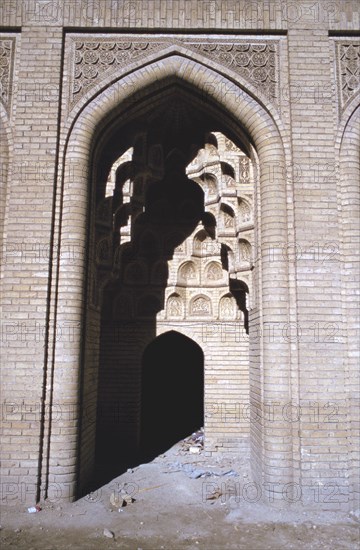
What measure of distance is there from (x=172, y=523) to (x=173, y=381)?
5.19m

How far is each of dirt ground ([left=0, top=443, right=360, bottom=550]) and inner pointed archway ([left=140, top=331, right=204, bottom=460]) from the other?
12.8ft

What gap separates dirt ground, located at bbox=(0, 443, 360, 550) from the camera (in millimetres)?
3734

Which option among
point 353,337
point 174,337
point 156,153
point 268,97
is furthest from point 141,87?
point 174,337

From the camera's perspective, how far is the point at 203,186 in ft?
19.4

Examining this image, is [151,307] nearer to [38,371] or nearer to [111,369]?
[111,369]

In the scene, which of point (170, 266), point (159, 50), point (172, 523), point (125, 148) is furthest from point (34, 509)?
point (159, 50)

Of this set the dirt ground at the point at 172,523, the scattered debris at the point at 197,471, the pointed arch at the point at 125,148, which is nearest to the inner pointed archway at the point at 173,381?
the scattered debris at the point at 197,471

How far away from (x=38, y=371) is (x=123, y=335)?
2252 mm

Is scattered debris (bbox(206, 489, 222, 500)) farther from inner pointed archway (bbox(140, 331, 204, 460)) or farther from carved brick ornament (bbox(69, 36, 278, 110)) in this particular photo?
→ carved brick ornament (bbox(69, 36, 278, 110))

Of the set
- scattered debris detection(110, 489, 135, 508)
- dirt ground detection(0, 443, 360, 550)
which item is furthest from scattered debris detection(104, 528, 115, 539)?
scattered debris detection(110, 489, 135, 508)

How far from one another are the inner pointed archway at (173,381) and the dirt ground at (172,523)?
3.91 m

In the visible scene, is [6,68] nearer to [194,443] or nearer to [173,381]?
[194,443]

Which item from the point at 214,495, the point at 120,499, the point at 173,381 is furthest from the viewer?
the point at 173,381

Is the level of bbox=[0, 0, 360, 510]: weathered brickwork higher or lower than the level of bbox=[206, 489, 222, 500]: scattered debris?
higher
